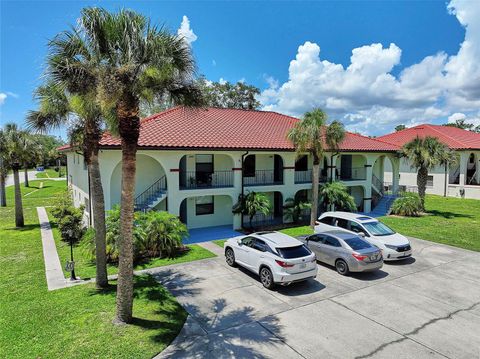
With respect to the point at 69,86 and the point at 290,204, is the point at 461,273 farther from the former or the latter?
the point at 69,86

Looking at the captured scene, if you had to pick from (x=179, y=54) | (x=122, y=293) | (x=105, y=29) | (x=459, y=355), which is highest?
(x=105, y=29)

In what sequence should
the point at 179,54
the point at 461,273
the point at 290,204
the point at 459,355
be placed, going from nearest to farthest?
the point at 459,355 → the point at 179,54 → the point at 461,273 → the point at 290,204

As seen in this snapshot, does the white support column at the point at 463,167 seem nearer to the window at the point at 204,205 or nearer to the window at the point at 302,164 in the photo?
the window at the point at 302,164

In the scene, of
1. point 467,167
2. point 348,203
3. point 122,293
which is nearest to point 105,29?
point 122,293

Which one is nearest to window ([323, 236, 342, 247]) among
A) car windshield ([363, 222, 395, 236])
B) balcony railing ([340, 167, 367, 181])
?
car windshield ([363, 222, 395, 236])

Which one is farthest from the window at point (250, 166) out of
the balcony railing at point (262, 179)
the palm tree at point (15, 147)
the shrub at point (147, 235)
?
the palm tree at point (15, 147)

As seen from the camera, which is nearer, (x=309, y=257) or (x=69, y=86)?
(x=69, y=86)

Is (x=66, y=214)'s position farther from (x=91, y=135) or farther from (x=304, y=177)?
(x=304, y=177)
